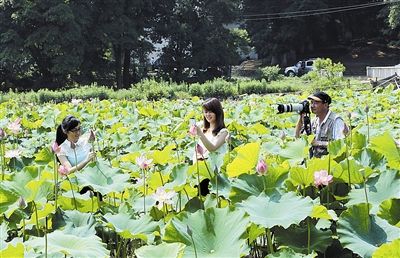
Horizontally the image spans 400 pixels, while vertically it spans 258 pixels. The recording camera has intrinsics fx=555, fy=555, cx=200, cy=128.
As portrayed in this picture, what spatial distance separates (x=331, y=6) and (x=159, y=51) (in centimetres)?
1287

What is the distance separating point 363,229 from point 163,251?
58 centimetres

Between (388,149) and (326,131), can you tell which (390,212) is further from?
(326,131)

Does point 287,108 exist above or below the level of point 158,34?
below

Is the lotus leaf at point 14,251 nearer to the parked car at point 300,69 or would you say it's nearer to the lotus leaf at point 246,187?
the lotus leaf at point 246,187

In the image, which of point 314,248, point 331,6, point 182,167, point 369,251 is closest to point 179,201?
point 182,167

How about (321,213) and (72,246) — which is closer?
(72,246)

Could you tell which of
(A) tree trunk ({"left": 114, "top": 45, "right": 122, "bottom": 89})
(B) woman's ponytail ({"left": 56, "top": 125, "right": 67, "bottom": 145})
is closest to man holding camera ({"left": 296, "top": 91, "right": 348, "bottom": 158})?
(B) woman's ponytail ({"left": 56, "top": 125, "right": 67, "bottom": 145})

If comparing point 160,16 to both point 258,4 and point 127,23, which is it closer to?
point 127,23

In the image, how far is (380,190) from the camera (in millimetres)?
1744

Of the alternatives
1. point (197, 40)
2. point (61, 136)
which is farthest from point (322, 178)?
point (197, 40)

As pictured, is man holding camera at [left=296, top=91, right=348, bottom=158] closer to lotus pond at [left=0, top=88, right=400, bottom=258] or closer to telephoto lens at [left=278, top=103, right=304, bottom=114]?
telephoto lens at [left=278, top=103, right=304, bottom=114]

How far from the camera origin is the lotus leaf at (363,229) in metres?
1.48

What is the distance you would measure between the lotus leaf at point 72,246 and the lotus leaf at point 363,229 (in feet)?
2.08

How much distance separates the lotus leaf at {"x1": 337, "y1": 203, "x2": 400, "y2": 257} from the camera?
148 cm
